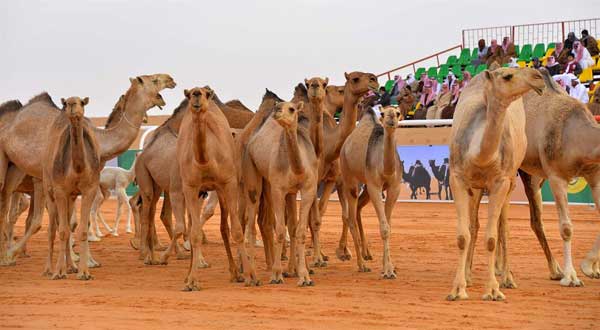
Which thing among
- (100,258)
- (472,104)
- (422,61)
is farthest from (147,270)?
(422,61)

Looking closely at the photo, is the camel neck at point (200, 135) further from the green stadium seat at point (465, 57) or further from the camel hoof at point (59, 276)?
the green stadium seat at point (465, 57)

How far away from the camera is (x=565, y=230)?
1046 cm

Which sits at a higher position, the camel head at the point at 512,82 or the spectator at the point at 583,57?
the spectator at the point at 583,57

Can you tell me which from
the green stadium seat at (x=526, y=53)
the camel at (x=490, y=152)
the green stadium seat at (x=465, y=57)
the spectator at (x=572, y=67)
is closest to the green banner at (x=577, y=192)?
the spectator at (x=572, y=67)

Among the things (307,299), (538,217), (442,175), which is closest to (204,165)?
(307,299)

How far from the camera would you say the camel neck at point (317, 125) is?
38.6ft

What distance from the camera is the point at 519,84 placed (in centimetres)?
897

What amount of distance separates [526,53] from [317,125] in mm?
20647

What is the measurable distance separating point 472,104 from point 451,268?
279cm

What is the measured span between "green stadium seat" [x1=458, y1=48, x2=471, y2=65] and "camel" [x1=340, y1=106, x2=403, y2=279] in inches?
768

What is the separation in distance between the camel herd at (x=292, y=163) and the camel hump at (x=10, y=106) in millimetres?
15

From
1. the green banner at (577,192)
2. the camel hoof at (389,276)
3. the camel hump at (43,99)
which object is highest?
the camel hump at (43,99)

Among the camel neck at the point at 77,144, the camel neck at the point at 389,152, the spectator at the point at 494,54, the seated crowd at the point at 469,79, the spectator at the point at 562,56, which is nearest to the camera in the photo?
the camel neck at the point at 389,152

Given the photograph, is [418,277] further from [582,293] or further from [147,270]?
[147,270]
